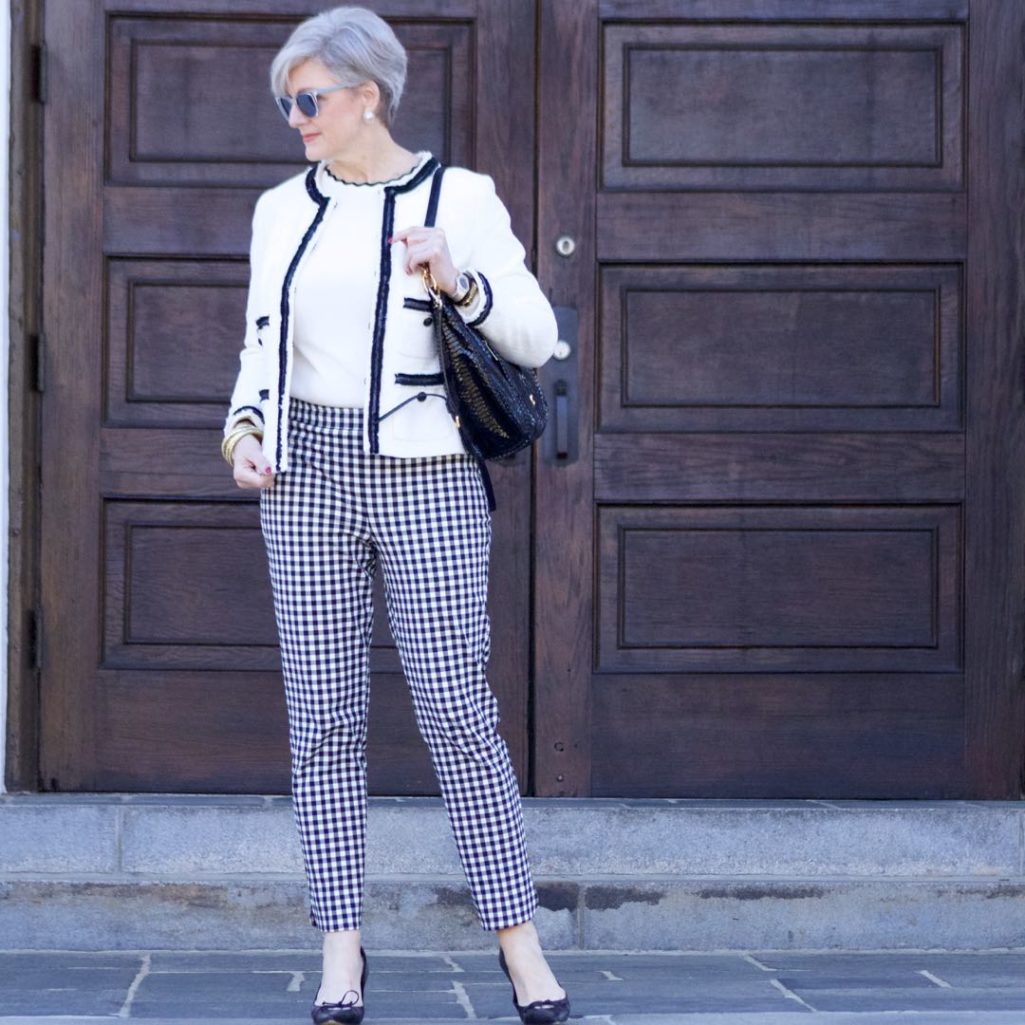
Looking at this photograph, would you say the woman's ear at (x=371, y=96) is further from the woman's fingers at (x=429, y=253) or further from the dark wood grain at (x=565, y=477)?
the dark wood grain at (x=565, y=477)

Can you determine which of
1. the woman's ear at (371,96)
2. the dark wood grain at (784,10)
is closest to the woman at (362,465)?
the woman's ear at (371,96)

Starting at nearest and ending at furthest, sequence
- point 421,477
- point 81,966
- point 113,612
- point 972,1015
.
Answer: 1. point 421,477
2. point 972,1015
3. point 81,966
4. point 113,612

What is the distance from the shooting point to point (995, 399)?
4664 millimetres

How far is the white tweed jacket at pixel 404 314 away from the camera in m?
3.19

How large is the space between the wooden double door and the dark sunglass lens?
4.85 feet

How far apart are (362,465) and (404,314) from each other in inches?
11.1

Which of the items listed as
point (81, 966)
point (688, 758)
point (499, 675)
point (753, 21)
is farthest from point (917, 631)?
point (81, 966)

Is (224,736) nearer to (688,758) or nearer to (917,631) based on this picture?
(688,758)

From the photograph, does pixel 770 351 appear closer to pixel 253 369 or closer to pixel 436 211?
pixel 436 211

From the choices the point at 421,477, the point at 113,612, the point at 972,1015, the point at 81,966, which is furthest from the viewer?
the point at 113,612

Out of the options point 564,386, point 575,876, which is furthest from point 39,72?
point 575,876

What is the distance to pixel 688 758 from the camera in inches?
183

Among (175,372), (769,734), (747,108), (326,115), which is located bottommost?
(769,734)

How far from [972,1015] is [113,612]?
2341mm
